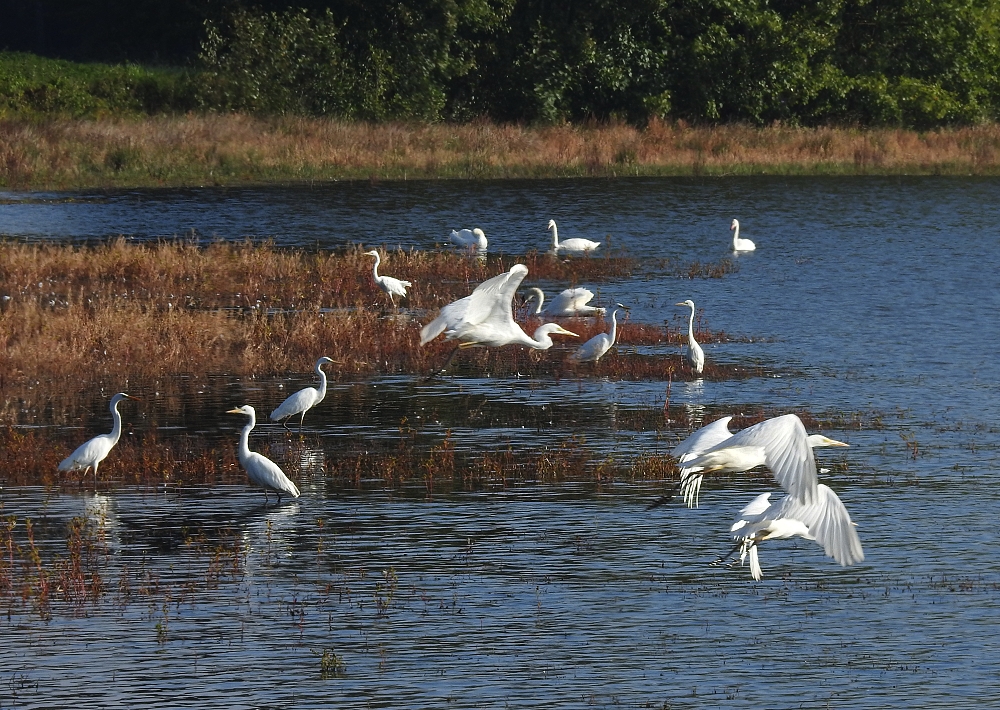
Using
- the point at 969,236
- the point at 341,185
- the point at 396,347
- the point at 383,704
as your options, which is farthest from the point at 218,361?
the point at 341,185

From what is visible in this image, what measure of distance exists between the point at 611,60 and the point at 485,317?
36149mm

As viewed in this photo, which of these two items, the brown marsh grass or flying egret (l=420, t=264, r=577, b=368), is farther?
the brown marsh grass

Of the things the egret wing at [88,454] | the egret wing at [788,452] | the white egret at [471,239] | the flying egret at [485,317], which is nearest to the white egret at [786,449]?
the egret wing at [788,452]

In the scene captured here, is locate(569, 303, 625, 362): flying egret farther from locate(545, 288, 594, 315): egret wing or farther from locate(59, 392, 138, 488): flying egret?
locate(59, 392, 138, 488): flying egret

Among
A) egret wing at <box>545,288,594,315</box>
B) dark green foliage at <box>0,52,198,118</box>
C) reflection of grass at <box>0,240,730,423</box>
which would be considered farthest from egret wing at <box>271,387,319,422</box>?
dark green foliage at <box>0,52,198,118</box>

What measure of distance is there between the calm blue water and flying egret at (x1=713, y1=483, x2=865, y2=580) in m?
0.48

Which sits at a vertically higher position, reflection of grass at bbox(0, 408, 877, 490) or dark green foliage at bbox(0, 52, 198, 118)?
dark green foliage at bbox(0, 52, 198, 118)

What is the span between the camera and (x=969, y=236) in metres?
33.9

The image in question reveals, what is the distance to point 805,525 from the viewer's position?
10.5 meters

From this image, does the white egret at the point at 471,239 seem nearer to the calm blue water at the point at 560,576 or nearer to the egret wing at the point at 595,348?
the calm blue water at the point at 560,576

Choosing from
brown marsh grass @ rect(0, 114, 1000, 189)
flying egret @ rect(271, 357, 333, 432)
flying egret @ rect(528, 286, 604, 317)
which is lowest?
flying egret @ rect(271, 357, 333, 432)

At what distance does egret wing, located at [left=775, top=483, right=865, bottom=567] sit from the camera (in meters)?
9.64

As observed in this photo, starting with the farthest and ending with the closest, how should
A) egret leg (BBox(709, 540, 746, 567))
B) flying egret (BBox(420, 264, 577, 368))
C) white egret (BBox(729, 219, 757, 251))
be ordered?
white egret (BBox(729, 219, 757, 251)) < flying egret (BBox(420, 264, 577, 368)) < egret leg (BBox(709, 540, 746, 567))

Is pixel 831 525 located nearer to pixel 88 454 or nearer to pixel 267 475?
pixel 267 475
